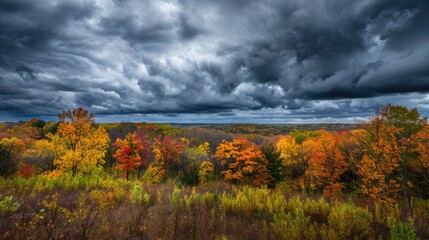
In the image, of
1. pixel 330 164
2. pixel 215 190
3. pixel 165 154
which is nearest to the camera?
pixel 215 190

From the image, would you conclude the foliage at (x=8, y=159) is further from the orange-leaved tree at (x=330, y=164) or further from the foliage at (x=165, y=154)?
the orange-leaved tree at (x=330, y=164)

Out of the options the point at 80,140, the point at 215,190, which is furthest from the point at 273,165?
the point at 80,140

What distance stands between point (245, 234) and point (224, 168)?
24571 mm

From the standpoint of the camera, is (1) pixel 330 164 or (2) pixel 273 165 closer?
(1) pixel 330 164

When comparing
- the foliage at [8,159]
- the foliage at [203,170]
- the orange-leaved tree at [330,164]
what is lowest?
the foliage at [203,170]

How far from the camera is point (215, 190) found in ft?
50.4

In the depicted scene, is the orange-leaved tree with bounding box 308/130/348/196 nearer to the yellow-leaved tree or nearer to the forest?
the forest

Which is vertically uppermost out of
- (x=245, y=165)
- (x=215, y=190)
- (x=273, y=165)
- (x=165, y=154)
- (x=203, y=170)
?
(x=165, y=154)

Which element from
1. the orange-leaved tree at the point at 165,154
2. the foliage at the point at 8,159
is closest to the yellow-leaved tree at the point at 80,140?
the foliage at the point at 8,159

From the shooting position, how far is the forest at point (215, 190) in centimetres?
585

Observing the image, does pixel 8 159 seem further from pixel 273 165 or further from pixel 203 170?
pixel 273 165

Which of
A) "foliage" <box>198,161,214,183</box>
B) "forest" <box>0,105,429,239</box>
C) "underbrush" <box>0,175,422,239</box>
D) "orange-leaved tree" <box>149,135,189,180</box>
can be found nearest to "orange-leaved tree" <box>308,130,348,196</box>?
"forest" <box>0,105,429,239</box>

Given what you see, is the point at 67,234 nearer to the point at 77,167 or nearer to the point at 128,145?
the point at 77,167

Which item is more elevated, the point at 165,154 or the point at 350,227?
the point at 350,227
